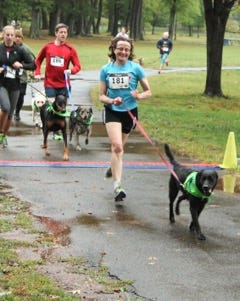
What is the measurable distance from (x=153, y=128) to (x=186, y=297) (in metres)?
9.54

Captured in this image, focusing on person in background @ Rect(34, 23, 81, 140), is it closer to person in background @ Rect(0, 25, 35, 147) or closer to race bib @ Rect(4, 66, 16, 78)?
person in background @ Rect(0, 25, 35, 147)

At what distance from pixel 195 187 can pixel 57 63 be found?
5479 mm

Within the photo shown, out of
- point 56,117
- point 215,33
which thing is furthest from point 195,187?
point 215,33

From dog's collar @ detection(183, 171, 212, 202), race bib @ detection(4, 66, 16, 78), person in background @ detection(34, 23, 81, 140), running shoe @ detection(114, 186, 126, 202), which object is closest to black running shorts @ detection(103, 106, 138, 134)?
running shoe @ detection(114, 186, 126, 202)

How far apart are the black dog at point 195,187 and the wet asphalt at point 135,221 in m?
0.21

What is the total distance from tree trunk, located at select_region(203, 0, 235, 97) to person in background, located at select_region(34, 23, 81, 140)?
1028 centimetres

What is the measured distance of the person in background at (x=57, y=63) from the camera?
10.8 meters

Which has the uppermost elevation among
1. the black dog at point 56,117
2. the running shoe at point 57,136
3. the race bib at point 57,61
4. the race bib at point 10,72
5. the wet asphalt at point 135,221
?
the race bib at point 57,61

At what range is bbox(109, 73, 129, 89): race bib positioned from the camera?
741cm

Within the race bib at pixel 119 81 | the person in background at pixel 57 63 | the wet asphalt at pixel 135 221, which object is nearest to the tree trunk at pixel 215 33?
the wet asphalt at pixel 135 221

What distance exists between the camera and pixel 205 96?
69.2ft

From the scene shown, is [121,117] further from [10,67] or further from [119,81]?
[10,67]

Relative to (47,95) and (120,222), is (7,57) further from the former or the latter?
(120,222)

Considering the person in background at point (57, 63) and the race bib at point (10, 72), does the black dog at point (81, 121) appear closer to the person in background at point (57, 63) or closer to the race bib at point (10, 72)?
the person in background at point (57, 63)
